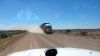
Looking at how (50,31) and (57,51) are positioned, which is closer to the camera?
(57,51)

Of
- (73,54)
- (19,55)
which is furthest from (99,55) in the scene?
(19,55)

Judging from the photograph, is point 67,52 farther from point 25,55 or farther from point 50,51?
point 25,55

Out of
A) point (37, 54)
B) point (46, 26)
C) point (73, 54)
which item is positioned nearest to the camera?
point (73, 54)

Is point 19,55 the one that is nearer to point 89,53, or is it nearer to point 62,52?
point 62,52

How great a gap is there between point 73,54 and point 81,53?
0.13 m

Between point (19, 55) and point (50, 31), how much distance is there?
77515mm

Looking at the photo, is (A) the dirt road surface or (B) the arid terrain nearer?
(A) the dirt road surface

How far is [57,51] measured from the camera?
3396mm

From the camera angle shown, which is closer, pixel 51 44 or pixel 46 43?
pixel 51 44

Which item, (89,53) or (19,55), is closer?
(89,53)

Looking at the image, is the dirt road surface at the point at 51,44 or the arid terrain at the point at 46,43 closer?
the dirt road surface at the point at 51,44

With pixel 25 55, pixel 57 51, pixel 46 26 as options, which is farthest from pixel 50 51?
pixel 46 26

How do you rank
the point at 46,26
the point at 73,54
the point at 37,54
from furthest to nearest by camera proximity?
the point at 46,26 → the point at 37,54 → the point at 73,54

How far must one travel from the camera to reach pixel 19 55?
142 inches
